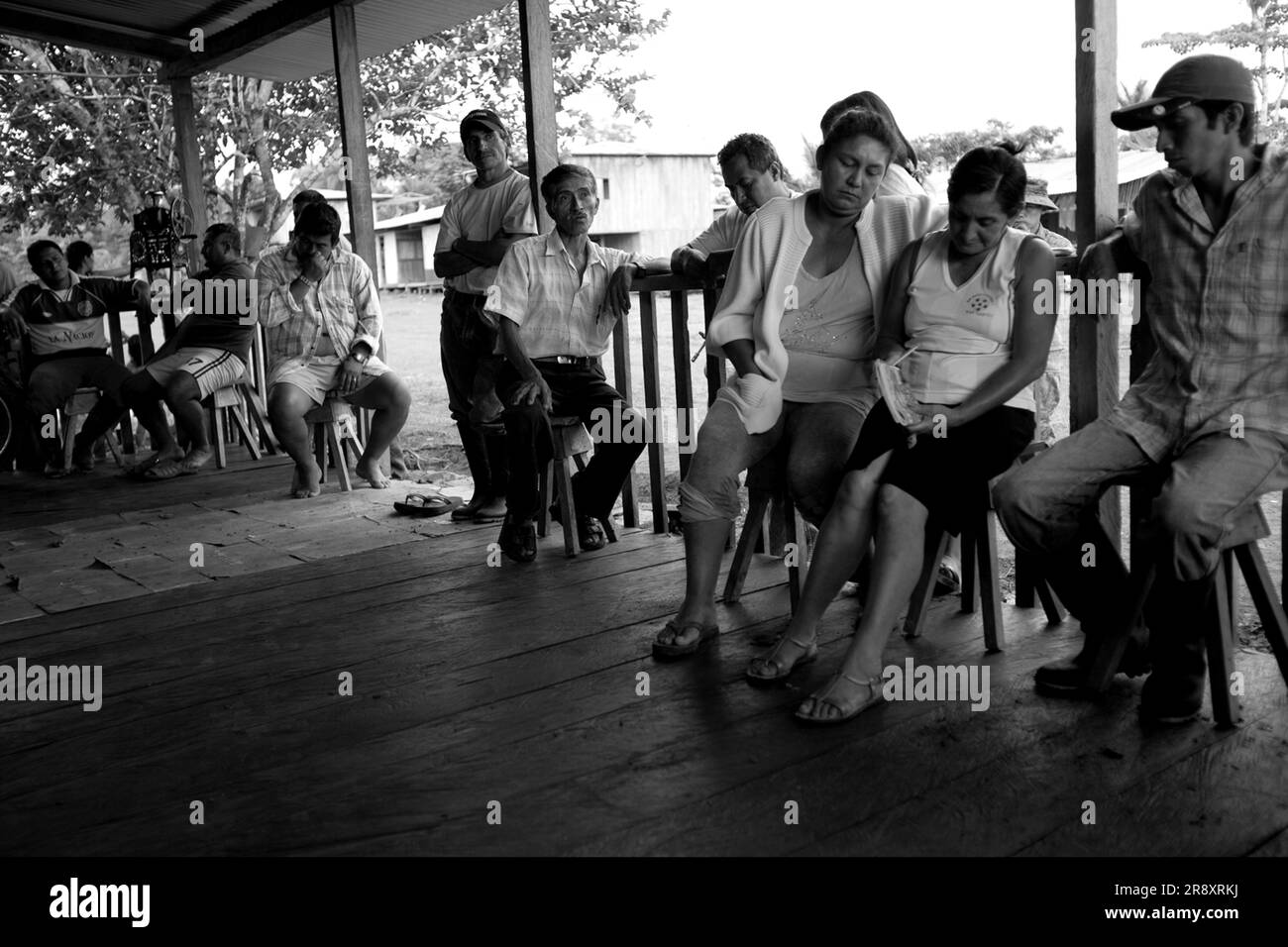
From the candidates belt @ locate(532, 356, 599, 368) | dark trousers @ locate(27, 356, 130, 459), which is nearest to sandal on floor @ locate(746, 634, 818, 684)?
belt @ locate(532, 356, 599, 368)

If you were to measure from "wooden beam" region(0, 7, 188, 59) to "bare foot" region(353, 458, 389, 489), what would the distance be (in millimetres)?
3163

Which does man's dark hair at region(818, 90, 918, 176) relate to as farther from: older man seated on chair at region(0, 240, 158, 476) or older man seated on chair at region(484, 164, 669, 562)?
older man seated on chair at region(0, 240, 158, 476)

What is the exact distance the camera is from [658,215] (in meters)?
27.1

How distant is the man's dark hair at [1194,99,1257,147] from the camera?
7.38 feet

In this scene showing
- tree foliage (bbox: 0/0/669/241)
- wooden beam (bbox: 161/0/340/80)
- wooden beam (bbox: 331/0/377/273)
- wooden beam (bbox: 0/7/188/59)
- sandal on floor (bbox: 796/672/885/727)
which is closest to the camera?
sandal on floor (bbox: 796/672/885/727)

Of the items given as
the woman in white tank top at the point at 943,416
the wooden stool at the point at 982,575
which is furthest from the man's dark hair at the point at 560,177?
the wooden stool at the point at 982,575

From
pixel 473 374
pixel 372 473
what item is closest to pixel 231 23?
pixel 372 473

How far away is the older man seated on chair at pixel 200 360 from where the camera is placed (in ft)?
19.4

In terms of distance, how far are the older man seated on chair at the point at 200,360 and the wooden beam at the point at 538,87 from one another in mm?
2153

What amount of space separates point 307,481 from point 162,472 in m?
1.18

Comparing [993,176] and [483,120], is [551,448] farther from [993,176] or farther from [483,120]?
[993,176]

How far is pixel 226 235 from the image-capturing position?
586 cm
